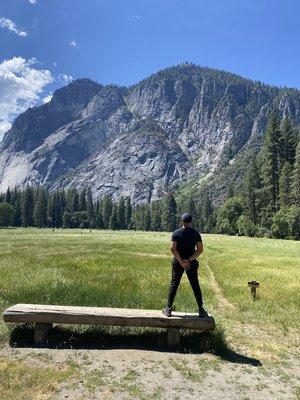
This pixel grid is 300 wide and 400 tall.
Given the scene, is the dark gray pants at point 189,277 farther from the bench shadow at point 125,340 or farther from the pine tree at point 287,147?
the pine tree at point 287,147

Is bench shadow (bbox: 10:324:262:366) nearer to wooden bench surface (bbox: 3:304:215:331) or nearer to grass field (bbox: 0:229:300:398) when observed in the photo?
grass field (bbox: 0:229:300:398)

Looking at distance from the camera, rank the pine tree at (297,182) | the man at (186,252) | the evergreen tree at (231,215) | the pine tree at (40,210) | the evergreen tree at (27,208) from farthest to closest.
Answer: the evergreen tree at (27,208), the pine tree at (40,210), the evergreen tree at (231,215), the pine tree at (297,182), the man at (186,252)

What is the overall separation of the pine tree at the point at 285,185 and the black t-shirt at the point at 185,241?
8125 centimetres

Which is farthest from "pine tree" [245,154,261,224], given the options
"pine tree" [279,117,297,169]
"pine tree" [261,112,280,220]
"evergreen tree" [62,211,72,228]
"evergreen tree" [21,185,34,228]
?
"evergreen tree" [21,185,34,228]

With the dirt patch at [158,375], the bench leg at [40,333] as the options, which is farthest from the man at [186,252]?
the bench leg at [40,333]

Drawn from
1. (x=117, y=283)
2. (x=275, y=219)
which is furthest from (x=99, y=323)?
(x=275, y=219)

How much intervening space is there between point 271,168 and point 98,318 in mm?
90760

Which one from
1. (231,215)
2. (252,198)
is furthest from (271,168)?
(231,215)

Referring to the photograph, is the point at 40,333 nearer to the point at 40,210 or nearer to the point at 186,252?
the point at 186,252

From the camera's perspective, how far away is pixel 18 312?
39.2 ft

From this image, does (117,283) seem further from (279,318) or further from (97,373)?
(97,373)

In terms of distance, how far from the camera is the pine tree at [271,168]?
9736 cm

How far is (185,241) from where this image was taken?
12766 millimetres

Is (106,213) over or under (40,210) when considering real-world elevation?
over
